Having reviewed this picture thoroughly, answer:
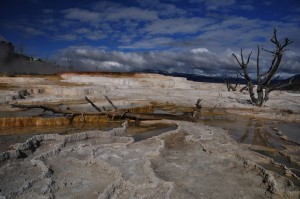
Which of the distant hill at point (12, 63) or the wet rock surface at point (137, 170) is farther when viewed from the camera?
the distant hill at point (12, 63)

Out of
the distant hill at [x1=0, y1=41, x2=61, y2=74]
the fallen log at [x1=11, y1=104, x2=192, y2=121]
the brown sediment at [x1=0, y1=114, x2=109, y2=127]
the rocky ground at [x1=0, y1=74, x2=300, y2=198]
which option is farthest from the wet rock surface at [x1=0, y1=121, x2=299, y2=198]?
the distant hill at [x1=0, y1=41, x2=61, y2=74]

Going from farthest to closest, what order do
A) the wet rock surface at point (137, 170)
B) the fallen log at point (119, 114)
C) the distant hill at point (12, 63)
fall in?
the distant hill at point (12, 63) → the fallen log at point (119, 114) → the wet rock surface at point (137, 170)

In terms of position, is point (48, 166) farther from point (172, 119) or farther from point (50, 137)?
point (172, 119)

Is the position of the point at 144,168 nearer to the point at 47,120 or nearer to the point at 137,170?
the point at 137,170

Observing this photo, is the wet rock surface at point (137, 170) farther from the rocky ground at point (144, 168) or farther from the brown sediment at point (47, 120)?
the brown sediment at point (47, 120)

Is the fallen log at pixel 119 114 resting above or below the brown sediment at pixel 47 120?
above

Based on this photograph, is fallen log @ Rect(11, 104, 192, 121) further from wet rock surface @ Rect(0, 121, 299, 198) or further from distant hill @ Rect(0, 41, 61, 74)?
distant hill @ Rect(0, 41, 61, 74)

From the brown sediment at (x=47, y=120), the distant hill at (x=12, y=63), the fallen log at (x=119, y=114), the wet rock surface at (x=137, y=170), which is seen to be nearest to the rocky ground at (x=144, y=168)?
the wet rock surface at (x=137, y=170)

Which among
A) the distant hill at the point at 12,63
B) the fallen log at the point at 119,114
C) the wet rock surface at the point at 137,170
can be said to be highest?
the distant hill at the point at 12,63

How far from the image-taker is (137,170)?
481cm

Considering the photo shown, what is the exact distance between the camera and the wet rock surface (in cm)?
405

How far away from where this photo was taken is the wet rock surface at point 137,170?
4.05 metres

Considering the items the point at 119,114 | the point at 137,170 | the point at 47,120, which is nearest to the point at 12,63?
the point at 47,120

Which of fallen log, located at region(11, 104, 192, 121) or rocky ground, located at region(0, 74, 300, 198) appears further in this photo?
fallen log, located at region(11, 104, 192, 121)
